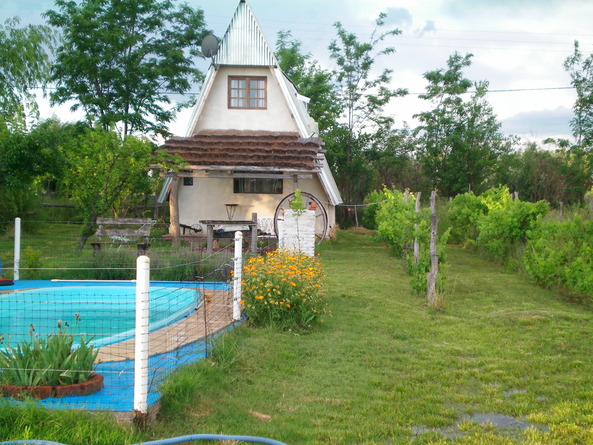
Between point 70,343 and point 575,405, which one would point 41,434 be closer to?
point 70,343

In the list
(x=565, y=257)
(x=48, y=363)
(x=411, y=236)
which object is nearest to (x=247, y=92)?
(x=411, y=236)

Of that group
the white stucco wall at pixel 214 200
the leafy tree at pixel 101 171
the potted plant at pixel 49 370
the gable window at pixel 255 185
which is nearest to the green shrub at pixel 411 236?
the gable window at pixel 255 185

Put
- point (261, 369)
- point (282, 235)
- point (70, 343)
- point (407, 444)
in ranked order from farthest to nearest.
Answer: point (282, 235)
point (261, 369)
point (70, 343)
point (407, 444)

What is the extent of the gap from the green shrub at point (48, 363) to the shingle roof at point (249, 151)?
43.8 feet

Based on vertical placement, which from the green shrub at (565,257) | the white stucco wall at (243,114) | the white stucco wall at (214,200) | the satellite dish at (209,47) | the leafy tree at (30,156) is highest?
the satellite dish at (209,47)

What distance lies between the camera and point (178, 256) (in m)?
13.2

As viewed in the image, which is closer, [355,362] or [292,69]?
[355,362]

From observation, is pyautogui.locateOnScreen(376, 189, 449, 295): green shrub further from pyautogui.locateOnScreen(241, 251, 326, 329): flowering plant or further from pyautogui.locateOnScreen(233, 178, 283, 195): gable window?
pyautogui.locateOnScreen(233, 178, 283, 195): gable window

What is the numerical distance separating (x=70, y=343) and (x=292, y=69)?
101ft

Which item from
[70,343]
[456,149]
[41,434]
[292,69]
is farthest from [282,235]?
[456,149]

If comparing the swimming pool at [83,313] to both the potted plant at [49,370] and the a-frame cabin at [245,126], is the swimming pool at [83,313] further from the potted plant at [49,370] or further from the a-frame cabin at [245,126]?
the a-frame cabin at [245,126]

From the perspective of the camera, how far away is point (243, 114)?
830 inches

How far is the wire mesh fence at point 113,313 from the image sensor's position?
16.8ft

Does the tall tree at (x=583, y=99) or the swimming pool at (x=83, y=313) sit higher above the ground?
the tall tree at (x=583, y=99)
